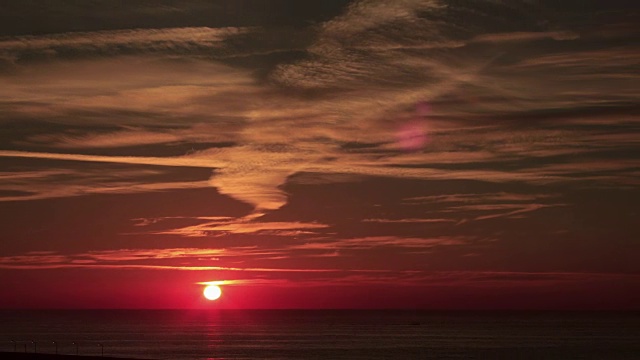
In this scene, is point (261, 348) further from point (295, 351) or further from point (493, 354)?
point (493, 354)

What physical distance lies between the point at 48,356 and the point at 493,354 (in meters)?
81.5

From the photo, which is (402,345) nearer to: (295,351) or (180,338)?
(295,351)

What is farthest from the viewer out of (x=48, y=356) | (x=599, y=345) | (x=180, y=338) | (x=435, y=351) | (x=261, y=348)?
(x=180, y=338)

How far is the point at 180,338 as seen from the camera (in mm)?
195250

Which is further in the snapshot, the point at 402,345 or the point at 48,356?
the point at 402,345

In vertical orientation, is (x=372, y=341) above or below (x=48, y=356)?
above

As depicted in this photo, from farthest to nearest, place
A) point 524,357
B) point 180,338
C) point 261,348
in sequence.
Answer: point 180,338 → point 261,348 → point 524,357

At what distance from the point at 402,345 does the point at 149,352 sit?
47.6 meters

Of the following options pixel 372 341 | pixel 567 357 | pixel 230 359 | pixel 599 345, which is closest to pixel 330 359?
pixel 230 359

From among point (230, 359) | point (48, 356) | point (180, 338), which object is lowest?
point (48, 356)

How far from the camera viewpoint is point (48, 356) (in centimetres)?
7850

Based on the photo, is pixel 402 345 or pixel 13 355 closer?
pixel 13 355

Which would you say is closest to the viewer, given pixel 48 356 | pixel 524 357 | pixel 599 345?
pixel 48 356

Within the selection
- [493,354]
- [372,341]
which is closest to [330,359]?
[493,354]
